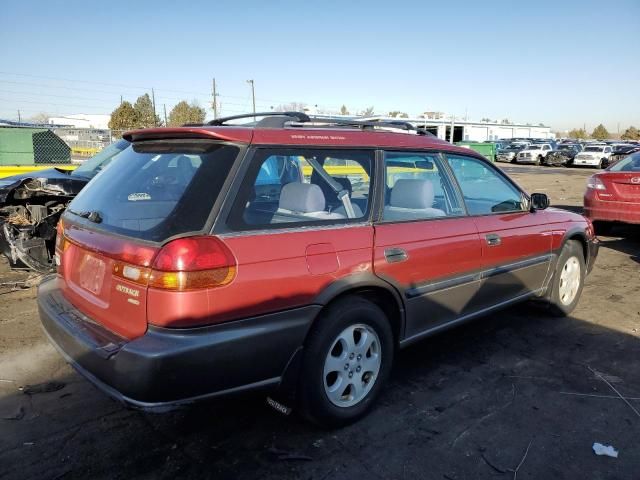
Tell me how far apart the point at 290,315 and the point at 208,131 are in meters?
1.04

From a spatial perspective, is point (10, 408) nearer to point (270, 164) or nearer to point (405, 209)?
point (270, 164)

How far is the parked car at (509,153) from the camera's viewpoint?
1590 inches

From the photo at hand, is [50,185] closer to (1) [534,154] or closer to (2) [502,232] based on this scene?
(2) [502,232]

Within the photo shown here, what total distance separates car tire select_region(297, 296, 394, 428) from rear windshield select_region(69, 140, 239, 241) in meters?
0.92

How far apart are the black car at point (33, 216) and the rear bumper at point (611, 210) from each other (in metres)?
7.10

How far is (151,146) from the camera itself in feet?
9.93

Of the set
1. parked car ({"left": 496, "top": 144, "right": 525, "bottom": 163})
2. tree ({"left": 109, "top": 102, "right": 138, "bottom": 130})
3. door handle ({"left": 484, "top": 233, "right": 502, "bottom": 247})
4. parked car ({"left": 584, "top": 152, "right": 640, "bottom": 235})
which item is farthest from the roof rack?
tree ({"left": 109, "top": 102, "right": 138, "bottom": 130})

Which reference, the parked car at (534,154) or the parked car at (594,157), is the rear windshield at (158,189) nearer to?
the parked car at (594,157)

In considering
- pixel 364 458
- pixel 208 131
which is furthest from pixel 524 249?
pixel 208 131

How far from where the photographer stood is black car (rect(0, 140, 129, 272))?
5.68 meters

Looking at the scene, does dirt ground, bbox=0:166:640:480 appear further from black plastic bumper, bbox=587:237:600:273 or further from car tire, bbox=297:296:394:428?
black plastic bumper, bbox=587:237:600:273

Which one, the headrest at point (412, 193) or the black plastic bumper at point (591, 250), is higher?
the headrest at point (412, 193)

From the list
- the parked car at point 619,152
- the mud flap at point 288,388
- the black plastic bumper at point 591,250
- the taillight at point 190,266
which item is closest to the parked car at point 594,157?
the parked car at point 619,152

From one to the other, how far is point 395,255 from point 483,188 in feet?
4.75
